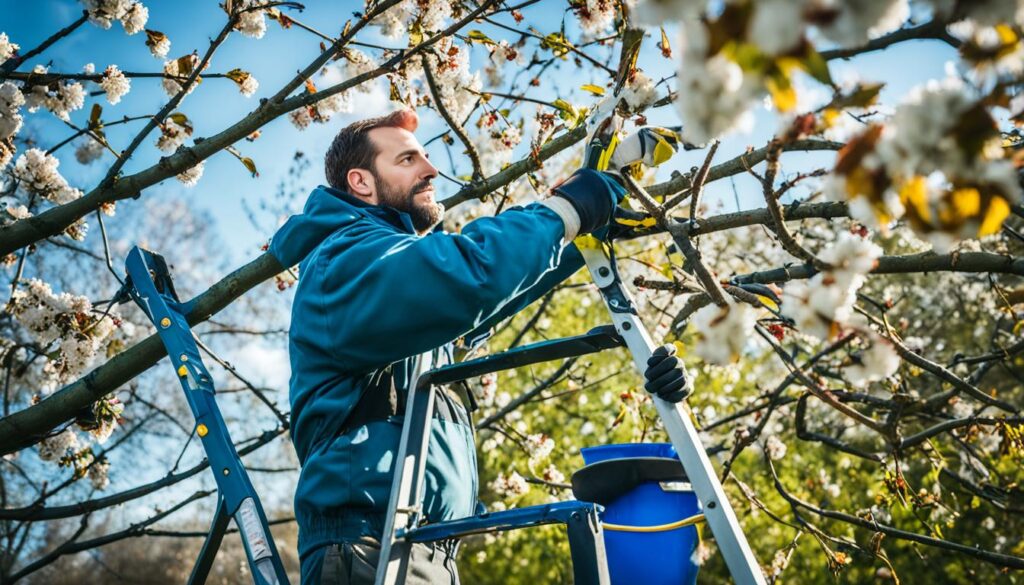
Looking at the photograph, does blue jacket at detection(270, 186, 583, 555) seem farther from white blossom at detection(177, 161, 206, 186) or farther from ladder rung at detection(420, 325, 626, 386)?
white blossom at detection(177, 161, 206, 186)

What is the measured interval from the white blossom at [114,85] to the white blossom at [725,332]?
11.1 ft

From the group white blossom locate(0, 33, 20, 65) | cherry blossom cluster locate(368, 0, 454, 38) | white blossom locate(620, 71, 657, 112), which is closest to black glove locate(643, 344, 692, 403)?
white blossom locate(620, 71, 657, 112)

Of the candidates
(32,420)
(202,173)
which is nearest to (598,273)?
(32,420)

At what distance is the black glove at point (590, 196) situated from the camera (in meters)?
2.08

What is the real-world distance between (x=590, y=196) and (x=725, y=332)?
2.69 ft

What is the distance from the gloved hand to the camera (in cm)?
195

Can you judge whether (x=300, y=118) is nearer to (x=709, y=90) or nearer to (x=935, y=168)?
(x=709, y=90)

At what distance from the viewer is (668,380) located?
6.08ft

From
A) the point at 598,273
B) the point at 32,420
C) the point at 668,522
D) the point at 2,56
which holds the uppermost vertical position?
the point at 2,56

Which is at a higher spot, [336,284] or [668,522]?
[336,284]

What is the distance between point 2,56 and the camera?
384cm

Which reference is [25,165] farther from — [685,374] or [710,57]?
[710,57]

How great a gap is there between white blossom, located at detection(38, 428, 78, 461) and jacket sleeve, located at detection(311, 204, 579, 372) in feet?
10.9

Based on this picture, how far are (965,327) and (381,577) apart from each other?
40.2ft
